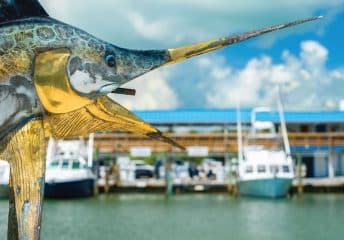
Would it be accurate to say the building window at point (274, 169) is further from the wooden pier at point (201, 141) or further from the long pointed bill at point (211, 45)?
the long pointed bill at point (211, 45)

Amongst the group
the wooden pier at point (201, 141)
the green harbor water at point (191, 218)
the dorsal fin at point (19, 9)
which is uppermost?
the wooden pier at point (201, 141)

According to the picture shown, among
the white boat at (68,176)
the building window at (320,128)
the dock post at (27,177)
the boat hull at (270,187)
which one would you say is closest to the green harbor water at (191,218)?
the boat hull at (270,187)

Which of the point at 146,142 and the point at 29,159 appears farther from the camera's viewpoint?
the point at 146,142

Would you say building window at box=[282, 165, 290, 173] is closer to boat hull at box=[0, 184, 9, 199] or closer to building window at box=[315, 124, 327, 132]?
boat hull at box=[0, 184, 9, 199]

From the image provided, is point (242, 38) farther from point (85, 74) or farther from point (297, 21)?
point (85, 74)

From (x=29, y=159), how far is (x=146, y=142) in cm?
4271

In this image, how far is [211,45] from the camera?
7.70 metres

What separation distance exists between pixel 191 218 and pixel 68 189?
13.8 m

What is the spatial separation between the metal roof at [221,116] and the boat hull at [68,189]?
16223mm

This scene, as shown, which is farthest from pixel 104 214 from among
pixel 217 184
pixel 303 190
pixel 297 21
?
pixel 297 21

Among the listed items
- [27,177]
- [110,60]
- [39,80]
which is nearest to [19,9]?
[39,80]

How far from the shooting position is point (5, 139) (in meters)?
7.36

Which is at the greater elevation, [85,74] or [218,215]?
[85,74]

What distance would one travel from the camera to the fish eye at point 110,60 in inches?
301
